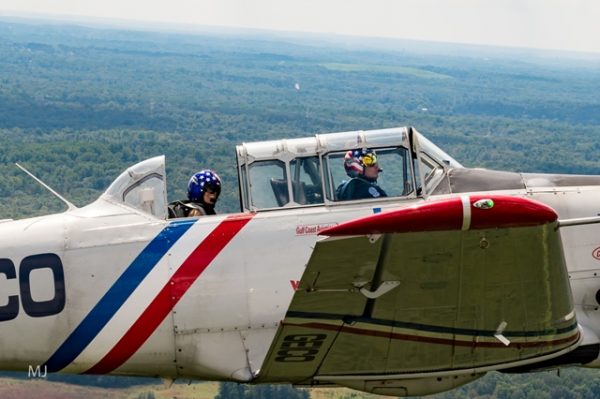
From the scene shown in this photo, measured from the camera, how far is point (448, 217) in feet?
30.2

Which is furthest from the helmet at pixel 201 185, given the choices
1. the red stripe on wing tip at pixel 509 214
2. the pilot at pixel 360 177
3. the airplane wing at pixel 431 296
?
the red stripe on wing tip at pixel 509 214

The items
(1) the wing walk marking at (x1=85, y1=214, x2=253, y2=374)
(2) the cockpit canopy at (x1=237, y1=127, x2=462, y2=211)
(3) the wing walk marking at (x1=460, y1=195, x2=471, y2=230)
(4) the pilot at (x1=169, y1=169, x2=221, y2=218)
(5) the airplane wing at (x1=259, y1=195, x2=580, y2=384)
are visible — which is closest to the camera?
(3) the wing walk marking at (x1=460, y1=195, x2=471, y2=230)

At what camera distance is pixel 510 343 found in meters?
11.0

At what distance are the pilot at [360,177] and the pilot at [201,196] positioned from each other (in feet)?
4.64

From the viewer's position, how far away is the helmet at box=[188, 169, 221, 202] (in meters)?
11.9

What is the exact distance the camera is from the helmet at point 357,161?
1163 centimetres

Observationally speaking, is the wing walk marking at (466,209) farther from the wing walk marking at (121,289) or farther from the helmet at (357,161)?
the wing walk marking at (121,289)

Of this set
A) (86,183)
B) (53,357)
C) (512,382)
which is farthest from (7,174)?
(53,357)

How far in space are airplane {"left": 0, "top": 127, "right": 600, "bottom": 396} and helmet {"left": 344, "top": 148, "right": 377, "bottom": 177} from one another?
0.23ft

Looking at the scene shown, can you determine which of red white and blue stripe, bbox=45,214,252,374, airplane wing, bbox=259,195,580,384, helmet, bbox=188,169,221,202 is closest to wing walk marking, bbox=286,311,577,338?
airplane wing, bbox=259,195,580,384

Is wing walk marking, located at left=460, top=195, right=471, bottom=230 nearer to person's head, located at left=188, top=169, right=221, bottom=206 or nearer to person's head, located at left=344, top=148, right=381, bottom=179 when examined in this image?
person's head, located at left=344, top=148, right=381, bottom=179

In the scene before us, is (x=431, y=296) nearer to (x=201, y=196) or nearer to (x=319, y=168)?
(x=319, y=168)

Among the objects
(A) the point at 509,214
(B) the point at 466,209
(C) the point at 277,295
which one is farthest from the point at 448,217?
(C) the point at 277,295

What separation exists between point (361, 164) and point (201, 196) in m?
1.82
